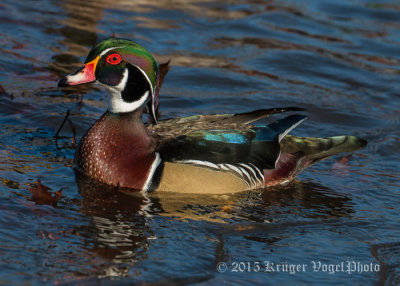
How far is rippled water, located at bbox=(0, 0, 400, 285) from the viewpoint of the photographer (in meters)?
5.56

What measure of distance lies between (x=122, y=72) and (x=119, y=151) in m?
0.73

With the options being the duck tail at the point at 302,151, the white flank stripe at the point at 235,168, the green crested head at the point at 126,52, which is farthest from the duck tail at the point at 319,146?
the green crested head at the point at 126,52

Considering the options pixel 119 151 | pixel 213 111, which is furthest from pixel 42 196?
pixel 213 111

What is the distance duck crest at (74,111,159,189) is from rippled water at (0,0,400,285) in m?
0.24

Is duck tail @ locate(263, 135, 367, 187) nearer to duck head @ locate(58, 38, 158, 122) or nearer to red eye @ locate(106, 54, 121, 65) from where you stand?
duck head @ locate(58, 38, 158, 122)

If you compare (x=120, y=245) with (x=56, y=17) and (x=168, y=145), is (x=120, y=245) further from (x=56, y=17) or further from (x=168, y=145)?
(x=56, y=17)

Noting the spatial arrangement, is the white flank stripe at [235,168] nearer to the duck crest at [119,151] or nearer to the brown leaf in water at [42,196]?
the duck crest at [119,151]

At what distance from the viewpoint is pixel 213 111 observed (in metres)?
9.41

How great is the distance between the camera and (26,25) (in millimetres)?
11305

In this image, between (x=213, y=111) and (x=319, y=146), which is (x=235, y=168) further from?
(x=213, y=111)

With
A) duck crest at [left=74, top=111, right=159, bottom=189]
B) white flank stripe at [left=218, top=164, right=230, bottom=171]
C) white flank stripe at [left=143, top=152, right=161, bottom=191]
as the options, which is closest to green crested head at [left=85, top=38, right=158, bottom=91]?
duck crest at [left=74, top=111, right=159, bottom=189]

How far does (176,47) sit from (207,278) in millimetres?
6633

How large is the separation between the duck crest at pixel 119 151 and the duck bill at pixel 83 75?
409 mm

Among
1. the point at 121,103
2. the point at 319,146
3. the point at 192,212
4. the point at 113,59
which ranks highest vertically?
the point at 113,59
